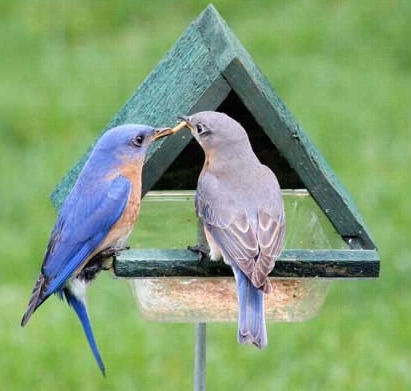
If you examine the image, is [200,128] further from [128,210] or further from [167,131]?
[128,210]

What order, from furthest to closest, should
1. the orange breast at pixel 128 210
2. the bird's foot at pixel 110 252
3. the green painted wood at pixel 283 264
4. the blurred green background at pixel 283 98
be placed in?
the blurred green background at pixel 283 98 < the orange breast at pixel 128 210 < the bird's foot at pixel 110 252 < the green painted wood at pixel 283 264

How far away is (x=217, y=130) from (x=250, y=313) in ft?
2.40

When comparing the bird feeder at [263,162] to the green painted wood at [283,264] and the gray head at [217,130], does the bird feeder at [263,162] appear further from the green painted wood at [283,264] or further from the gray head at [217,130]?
the gray head at [217,130]

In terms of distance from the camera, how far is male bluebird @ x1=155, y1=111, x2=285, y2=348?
4.56m

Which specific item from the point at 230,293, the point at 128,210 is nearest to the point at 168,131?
the point at 128,210

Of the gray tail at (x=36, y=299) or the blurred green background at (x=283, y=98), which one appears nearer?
the gray tail at (x=36, y=299)

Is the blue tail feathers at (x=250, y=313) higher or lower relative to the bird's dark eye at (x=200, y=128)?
lower

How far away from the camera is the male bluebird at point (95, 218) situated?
4980 mm

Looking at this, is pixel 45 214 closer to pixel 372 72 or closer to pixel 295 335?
pixel 295 335

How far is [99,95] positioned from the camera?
39.5ft

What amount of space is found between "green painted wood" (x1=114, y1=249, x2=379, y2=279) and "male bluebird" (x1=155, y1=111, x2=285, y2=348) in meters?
0.07

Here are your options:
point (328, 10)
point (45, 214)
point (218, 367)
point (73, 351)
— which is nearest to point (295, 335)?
point (218, 367)

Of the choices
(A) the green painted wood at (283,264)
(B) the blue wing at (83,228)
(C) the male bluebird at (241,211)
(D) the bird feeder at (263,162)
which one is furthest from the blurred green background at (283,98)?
(A) the green painted wood at (283,264)

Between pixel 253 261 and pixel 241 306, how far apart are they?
15 cm
